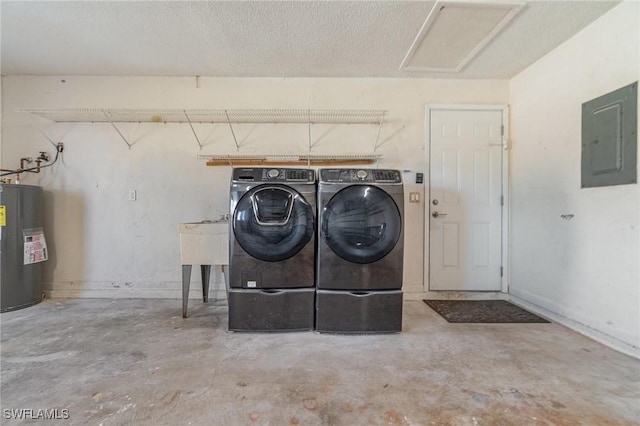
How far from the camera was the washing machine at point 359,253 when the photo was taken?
2.10 m

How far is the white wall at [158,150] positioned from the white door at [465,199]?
173 millimetres

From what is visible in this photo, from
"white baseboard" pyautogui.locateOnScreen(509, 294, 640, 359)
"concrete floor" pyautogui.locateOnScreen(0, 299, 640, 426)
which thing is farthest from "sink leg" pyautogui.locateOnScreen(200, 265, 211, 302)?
"white baseboard" pyautogui.locateOnScreen(509, 294, 640, 359)

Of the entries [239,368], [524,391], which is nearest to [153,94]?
[239,368]

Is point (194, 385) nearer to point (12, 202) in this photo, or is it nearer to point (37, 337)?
point (37, 337)

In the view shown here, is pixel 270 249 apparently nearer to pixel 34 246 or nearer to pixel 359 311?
pixel 359 311

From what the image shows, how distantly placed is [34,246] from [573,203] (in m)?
4.82

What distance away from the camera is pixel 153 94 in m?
3.01

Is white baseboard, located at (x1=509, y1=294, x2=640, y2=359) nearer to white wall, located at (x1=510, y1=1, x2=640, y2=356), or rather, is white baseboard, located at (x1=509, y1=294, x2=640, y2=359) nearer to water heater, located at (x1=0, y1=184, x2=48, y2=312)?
white wall, located at (x1=510, y1=1, x2=640, y2=356)

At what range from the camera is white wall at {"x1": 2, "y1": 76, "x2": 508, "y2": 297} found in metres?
3.01

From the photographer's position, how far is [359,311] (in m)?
2.12

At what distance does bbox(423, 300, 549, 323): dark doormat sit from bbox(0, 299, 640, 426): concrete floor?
0.14 m

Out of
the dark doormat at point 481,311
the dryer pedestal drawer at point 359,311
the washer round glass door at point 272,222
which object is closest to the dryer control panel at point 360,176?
the washer round glass door at point 272,222

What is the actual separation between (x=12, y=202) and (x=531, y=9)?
4.51 meters

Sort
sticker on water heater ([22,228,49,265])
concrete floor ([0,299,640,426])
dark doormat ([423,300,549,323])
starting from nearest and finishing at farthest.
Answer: concrete floor ([0,299,640,426]) < dark doormat ([423,300,549,323]) < sticker on water heater ([22,228,49,265])
